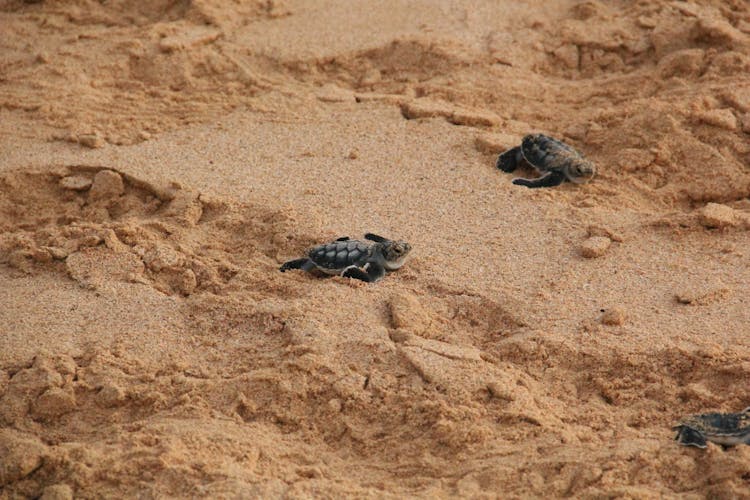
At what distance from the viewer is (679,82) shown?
462 cm

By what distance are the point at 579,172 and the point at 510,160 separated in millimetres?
338

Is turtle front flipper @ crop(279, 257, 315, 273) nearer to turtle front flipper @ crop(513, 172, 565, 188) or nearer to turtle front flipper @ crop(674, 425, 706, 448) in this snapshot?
turtle front flipper @ crop(513, 172, 565, 188)

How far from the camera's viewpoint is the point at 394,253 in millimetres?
3396

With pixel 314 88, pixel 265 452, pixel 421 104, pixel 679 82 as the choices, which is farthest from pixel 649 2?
pixel 265 452

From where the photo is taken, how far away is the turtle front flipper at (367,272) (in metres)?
3.37

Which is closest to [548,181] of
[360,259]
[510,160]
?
[510,160]

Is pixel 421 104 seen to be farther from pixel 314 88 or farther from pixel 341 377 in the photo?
pixel 341 377

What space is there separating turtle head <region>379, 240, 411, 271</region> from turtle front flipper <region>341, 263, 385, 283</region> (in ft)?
0.12

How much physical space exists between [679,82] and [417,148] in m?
Answer: 1.46

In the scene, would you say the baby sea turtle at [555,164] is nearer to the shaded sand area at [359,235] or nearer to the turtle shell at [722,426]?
the shaded sand area at [359,235]

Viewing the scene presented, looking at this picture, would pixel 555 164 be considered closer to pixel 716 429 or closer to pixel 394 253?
pixel 394 253

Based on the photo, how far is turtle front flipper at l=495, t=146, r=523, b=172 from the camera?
4168 mm

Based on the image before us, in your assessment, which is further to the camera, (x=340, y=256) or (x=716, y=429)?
(x=340, y=256)

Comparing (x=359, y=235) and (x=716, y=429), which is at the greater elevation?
(x=716, y=429)
